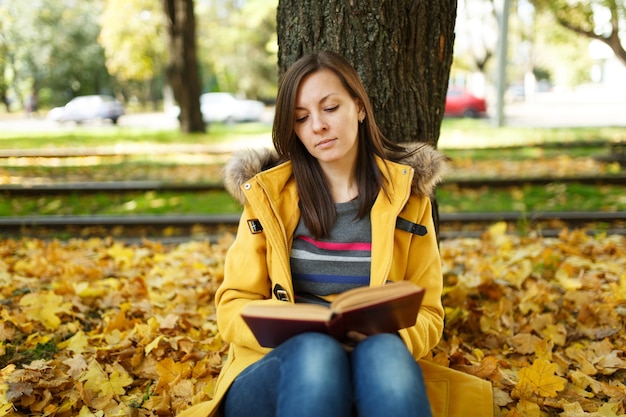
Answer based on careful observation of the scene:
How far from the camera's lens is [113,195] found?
7.92 m

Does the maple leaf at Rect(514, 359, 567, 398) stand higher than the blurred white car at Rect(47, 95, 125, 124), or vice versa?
the blurred white car at Rect(47, 95, 125, 124)

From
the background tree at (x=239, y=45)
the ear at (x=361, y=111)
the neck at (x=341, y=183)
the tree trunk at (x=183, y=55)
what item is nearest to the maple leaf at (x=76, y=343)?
the neck at (x=341, y=183)

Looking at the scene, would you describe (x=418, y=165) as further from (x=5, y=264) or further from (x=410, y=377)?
(x=5, y=264)

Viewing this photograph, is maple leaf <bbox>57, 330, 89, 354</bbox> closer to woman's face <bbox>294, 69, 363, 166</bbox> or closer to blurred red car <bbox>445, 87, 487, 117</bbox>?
woman's face <bbox>294, 69, 363, 166</bbox>

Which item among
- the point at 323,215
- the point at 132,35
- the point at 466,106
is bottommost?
the point at 323,215

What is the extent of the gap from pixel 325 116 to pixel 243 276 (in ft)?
2.48

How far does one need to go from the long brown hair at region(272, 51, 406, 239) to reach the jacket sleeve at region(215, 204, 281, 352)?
0.80 feet

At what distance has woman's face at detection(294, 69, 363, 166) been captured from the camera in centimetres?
232

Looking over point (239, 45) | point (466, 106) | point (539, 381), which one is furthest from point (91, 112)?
point (539, 381)

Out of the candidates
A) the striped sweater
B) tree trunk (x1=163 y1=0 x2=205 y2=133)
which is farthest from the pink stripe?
tree trunk (x1=163 y1=0 x2=205 y2=133)

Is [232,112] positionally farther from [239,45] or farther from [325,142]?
[325,142]

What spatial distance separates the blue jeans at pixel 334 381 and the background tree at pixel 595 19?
15.9m

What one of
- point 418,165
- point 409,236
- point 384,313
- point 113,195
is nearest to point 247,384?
point 384,313

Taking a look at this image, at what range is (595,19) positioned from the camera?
1592 cm
